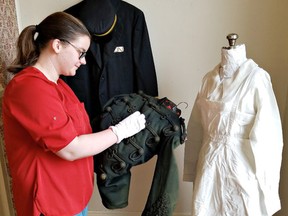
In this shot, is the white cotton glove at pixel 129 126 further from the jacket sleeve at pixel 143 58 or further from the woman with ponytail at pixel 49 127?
the jacket sleeve at pixel 143 58

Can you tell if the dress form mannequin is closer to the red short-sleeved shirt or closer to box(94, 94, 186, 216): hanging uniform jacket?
box(94, 94, 186, 216): hanging uniform jacket

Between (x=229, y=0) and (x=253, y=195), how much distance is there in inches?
43.9

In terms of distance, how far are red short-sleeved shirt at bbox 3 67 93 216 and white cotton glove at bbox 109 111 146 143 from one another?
14 centimetres

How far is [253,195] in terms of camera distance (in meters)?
1.10

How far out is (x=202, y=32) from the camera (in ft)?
5.40

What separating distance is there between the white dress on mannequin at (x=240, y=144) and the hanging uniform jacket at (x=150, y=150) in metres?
0.17

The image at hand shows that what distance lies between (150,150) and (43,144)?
1.39ft

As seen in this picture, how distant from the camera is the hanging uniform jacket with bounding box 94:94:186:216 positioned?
104cm

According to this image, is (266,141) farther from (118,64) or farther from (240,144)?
(118,64)

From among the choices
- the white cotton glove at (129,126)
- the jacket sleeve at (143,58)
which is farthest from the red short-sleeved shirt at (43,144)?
the jacket sleeve at (143,58)

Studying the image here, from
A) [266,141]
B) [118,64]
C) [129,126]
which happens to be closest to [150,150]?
[129,126]

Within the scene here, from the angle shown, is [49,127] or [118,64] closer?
[49,127]

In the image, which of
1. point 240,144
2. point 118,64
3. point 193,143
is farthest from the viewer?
point 118,64

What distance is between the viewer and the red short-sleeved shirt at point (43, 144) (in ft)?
2.64
